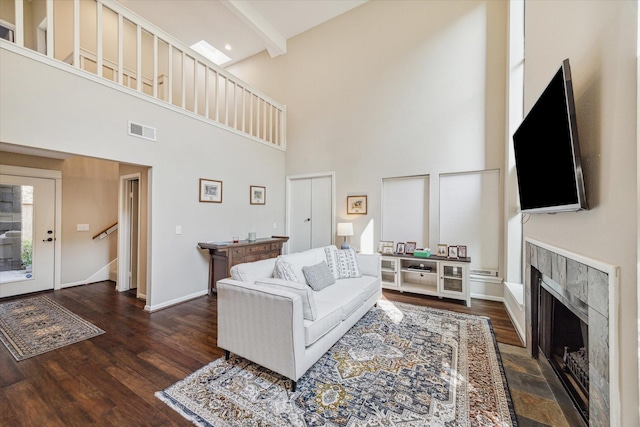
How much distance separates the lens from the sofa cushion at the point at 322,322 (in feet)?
6.50

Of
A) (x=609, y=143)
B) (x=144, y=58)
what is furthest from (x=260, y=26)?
(x=609, y=143)

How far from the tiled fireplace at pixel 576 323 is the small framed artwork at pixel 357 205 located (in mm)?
2709

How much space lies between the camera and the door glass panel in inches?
153

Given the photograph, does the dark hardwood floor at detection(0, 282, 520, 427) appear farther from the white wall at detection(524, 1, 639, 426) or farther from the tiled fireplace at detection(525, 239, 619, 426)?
the white wall at detection(524, 1, 639, 426)

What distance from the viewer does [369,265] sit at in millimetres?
3557

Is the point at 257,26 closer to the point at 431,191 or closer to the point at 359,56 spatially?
the point at 359,56

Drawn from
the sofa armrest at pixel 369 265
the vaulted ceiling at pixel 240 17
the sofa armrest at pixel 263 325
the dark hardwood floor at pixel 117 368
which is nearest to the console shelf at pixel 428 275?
the dark hardwood floor at pixel 117 368

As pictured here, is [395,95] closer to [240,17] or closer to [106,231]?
[240,17]

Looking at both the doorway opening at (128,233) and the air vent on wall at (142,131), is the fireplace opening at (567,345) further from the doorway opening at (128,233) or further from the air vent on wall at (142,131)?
the doorway opening at (128,233)

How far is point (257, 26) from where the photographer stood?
5.25 metres

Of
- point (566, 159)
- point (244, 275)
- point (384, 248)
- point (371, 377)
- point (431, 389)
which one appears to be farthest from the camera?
point (384, 248)

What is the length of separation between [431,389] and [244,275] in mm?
1744

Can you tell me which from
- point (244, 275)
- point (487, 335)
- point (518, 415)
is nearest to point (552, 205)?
point (518, 415)

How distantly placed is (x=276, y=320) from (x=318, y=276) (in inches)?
42.1
